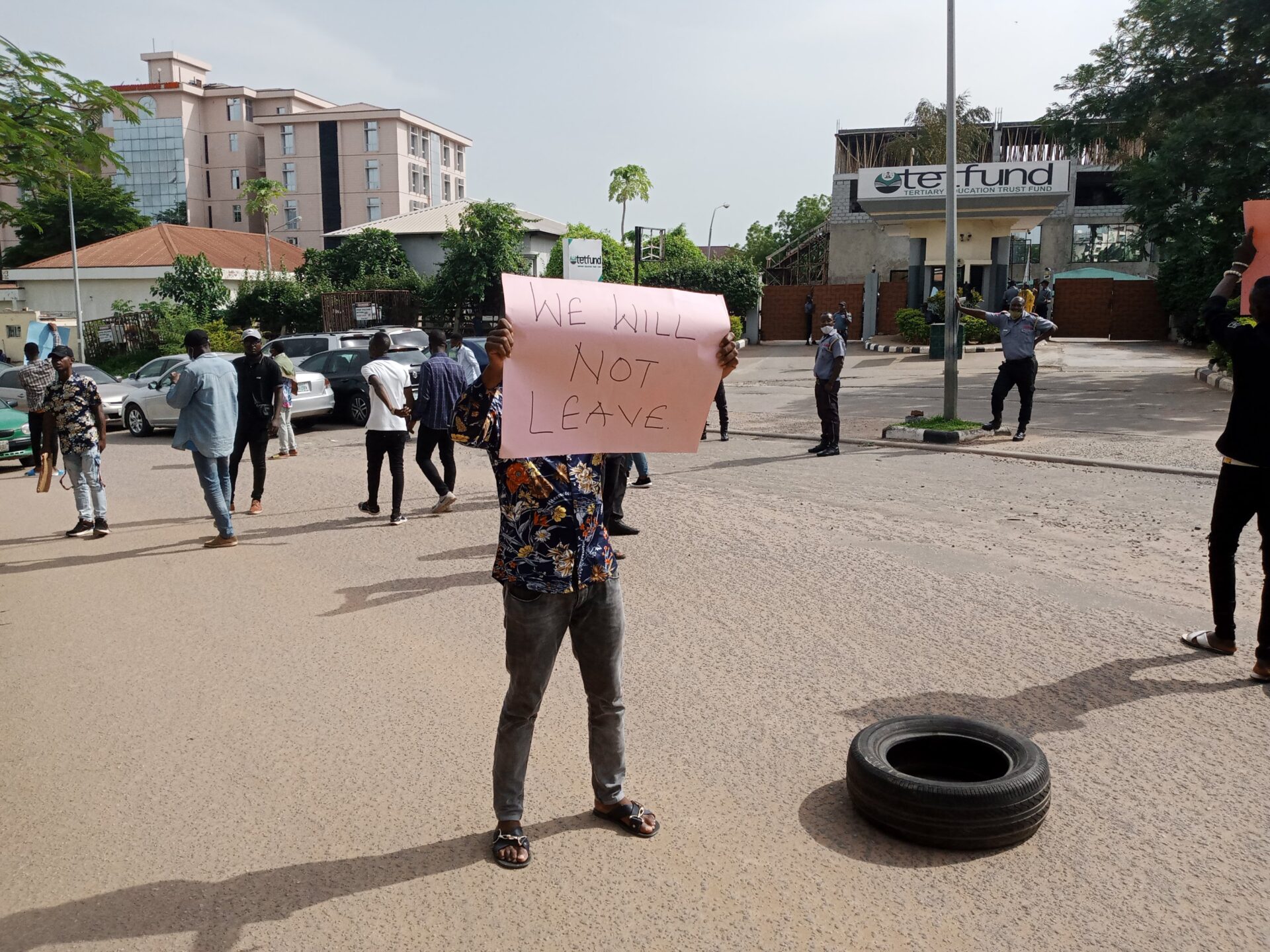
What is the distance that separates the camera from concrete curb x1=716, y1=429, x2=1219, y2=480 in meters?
11.4

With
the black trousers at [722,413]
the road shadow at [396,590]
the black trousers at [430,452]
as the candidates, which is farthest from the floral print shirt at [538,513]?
the black trousers at [722,413]

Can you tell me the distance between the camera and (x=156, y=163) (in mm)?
93938

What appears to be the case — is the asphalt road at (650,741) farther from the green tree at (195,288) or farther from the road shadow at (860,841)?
the green tree at (195,288)

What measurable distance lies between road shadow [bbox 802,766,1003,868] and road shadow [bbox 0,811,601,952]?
4.24 ft

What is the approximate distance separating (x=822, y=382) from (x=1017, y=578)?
6.49 m

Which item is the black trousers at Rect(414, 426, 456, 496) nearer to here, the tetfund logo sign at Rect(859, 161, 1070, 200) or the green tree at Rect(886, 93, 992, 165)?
the tetfund logo sign at Rect(859, 161, 1070, 200)

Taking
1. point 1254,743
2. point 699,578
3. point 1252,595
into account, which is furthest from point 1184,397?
point 1254,743

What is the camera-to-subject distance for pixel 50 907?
3.49 metres

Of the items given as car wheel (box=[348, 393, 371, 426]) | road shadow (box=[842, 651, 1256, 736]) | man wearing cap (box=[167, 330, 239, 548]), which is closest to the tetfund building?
car wheel (box=[348, 393, 371, 426])

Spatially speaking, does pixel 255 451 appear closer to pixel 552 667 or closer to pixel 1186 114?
pixel 552 667

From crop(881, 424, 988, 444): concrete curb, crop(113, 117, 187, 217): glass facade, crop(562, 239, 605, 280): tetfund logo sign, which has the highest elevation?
crop(113, 117, 187, 217): glass facade

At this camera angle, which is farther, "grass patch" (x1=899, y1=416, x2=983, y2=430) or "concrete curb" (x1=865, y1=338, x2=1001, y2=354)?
"concrete curb" (x1=865, y1=338, x2=1001, y2=354)

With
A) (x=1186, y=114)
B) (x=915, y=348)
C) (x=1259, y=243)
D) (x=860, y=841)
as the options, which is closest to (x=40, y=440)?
(x=860, y=841)

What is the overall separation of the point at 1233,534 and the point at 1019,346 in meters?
8.48
